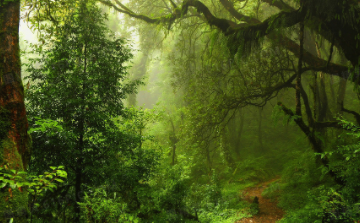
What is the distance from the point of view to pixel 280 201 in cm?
852

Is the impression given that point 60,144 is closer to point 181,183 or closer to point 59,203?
point 59,203

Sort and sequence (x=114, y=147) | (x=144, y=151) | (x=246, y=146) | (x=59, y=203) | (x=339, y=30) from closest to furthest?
(x=339, y=30) → (x=59, y=203) → (x=114, y=147) → (x=144, y=151) → (x=246, y=146)

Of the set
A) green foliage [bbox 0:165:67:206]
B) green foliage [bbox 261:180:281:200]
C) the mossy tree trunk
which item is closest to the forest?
the mossy tree trunk

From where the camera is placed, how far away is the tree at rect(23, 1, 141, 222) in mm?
5992

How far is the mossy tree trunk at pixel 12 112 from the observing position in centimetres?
252

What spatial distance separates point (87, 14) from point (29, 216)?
651 centimetres

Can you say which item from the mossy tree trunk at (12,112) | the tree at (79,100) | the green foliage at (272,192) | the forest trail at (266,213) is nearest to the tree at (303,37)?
the forest trail at (266,213)

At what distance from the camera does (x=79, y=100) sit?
613 cm

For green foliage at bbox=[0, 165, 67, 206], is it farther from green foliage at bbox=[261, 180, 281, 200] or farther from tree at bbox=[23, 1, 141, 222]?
green foliage at bbox=[261, 180, 281, 200]

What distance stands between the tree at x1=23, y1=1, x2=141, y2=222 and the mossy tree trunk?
2.56 metres

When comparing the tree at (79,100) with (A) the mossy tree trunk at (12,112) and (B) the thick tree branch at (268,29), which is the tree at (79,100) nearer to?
(A) the mossy tree trunk at (12,112)

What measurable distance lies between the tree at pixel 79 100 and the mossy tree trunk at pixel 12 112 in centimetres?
256

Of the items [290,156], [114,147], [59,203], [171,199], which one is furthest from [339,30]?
[290,156]

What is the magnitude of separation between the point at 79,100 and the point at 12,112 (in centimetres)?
324
